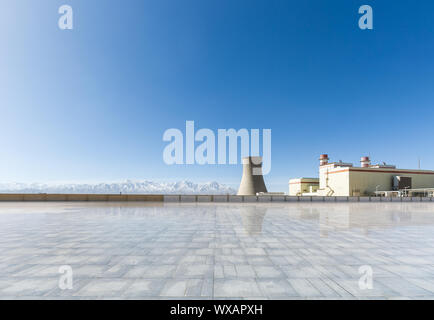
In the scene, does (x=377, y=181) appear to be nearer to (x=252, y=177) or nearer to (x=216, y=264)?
(x=252, y=177)

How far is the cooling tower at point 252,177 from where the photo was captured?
1535 inches

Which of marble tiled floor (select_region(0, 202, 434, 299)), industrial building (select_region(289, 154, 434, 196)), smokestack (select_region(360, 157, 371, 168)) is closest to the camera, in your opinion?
marble tiled floor (select_region(0, 202, 434, 299))

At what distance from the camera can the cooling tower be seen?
38994 mm

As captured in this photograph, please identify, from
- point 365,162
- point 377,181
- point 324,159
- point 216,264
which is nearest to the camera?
point 216,264

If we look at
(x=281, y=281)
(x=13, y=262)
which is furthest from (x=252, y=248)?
(x=13, y=262)

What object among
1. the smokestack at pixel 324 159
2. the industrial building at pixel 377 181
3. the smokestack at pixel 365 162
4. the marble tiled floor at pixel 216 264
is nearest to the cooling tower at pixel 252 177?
the industrial building at pixel 377 181

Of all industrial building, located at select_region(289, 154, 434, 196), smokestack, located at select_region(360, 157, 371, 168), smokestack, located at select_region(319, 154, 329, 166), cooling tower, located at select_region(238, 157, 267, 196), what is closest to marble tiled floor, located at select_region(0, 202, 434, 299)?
cooling tower, located at select_region(238, 157, 267, 196)

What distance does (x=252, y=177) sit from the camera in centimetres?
3941

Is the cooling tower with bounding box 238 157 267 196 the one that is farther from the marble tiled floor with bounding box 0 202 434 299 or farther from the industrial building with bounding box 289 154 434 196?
the marble tiled floor with bounding box 0 202 434 299

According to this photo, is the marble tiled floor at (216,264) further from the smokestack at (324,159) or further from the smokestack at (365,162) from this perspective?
the smokestack at (324,159)

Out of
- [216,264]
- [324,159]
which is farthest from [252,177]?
[216,264]
